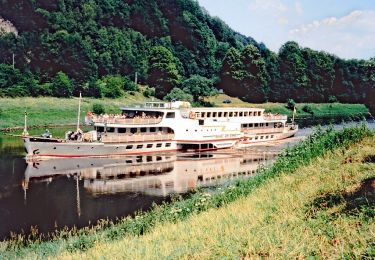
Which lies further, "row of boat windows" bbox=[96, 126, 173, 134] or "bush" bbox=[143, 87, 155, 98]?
"bush" bbox=[143, 87, 155, 98]

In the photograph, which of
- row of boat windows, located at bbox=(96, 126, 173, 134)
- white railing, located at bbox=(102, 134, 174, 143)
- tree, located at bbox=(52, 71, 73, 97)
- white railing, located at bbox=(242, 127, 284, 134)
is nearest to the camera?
white railing, located at bbox=(102, 134, 174, 143)

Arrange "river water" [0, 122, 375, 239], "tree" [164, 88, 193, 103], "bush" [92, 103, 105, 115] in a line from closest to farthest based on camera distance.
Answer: "river water" [0, 122, 375, 239] < "bush" [92, 103, 105, 115] < "tree" [164, 88, 193, 103]

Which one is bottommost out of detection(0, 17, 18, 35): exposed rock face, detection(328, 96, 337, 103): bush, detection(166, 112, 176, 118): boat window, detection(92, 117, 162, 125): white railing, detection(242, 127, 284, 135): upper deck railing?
detection(242, 127, 284, 135): upper deck railing

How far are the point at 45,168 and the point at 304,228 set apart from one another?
3268cm

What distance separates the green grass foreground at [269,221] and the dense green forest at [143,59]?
66221 millimetres

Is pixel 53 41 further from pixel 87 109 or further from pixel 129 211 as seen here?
pixel 129 211

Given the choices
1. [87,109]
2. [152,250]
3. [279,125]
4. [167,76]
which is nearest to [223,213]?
[152,250]

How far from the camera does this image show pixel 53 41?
105 meters

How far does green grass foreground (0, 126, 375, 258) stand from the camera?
9883 millimetres

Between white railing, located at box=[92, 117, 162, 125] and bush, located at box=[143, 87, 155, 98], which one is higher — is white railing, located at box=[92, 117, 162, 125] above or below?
below

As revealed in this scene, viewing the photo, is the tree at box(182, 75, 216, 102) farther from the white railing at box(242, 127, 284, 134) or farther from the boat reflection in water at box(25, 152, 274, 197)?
the boat reflection in water at box(25, 152, 274, 197)

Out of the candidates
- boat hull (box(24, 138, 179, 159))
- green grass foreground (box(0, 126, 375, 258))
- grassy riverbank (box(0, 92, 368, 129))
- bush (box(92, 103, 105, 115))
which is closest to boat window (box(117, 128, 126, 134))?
boat hull (box(24, 138, 179, 159))

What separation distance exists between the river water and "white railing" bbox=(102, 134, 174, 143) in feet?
6.50

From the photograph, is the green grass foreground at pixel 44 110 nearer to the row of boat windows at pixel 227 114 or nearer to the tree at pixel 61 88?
the tree at pixel 61 88
